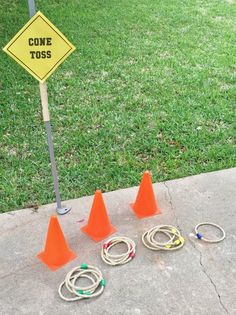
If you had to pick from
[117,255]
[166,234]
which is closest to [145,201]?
[166,234]

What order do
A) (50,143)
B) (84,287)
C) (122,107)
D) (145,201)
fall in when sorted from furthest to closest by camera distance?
(122,107) < (145,201) < (50,143) < (84,287)

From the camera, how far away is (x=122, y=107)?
5.54 m

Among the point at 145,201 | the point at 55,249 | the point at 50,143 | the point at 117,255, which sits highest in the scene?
the point at 50,143

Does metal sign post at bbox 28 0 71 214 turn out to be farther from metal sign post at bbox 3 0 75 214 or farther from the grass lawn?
the grass lawn

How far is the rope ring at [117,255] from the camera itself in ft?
10.7

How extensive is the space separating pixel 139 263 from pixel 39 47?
1713 mm

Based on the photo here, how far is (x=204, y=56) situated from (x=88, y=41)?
6.48 ft

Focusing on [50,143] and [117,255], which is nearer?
[117,255]

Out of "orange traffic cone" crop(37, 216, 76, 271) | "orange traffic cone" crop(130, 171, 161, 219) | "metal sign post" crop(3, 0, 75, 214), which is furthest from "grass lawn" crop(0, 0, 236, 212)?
"metal sign post" crop(3, 0, 75, 214)

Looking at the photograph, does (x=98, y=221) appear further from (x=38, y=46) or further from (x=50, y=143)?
(x=38, y=46)

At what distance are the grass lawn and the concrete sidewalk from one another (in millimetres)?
301

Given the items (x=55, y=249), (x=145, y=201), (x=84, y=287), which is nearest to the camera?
(x=84, y=287)

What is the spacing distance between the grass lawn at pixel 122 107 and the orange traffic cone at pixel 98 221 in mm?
552

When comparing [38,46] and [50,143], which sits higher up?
[38,46]
